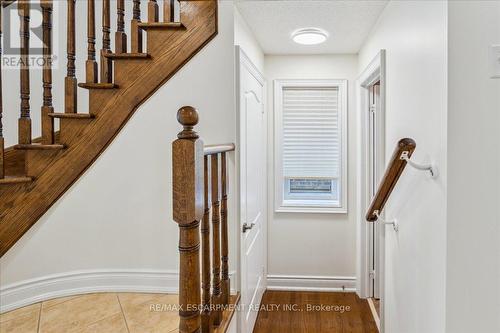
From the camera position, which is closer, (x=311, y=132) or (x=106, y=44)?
(x=106, y=44)

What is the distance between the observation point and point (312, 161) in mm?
3482

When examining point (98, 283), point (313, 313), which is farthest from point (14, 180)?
point (313, 313)

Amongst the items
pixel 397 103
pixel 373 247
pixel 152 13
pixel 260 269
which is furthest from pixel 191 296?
pixel 373 247

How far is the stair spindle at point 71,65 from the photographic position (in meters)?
1.60

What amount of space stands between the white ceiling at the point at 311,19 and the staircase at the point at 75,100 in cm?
52

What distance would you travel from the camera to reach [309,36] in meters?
2.75

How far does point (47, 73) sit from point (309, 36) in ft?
6.35

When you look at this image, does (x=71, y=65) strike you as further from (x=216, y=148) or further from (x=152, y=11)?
(x=216, y=148)

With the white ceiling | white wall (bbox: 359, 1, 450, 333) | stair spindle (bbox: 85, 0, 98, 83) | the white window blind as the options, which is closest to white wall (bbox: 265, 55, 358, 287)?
the white window blind

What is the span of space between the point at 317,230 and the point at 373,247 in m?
0.56

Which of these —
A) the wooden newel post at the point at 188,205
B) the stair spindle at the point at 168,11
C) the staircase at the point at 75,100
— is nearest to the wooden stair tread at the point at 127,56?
the staircase at the point at 75,100

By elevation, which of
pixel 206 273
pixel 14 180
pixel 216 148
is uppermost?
pixel 216 148

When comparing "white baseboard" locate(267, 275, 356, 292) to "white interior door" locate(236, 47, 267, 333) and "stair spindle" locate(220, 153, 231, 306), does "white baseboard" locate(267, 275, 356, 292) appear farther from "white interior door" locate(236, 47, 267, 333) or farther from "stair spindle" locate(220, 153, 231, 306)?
"stair spindle" locate(220, 153, 231, 306)

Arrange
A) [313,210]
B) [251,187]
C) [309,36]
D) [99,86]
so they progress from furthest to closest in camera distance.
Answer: [313,210], [309,36], [251,187], [99,86]
